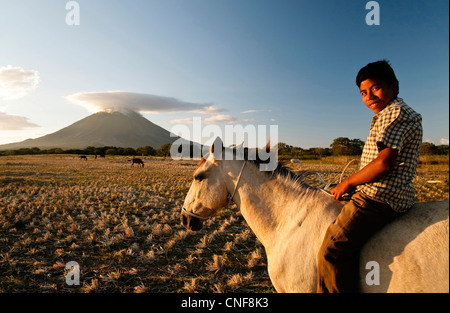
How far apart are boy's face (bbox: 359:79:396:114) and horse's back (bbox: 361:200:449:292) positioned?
1.10 meters

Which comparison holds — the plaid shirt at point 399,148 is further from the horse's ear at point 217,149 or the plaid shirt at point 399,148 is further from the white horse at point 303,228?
the horse's ear at point 217,149

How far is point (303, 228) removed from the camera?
2.52 m

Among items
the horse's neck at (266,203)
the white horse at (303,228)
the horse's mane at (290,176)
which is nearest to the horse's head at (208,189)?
the white horse at (303,228)

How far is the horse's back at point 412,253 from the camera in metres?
1.87

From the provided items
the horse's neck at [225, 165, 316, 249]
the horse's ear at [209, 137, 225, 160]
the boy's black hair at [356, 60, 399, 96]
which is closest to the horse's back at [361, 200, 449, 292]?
the horse's neck at [225, 165, 316, 249]

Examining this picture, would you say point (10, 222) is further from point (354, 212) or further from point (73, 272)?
point (354, 212)

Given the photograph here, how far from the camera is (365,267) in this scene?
213cm

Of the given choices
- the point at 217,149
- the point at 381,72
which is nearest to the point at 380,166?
the point at 381,72

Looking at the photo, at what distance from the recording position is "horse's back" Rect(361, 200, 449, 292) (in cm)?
187

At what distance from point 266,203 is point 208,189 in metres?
0.84

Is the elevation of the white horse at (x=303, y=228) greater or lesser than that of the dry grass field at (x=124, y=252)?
greater

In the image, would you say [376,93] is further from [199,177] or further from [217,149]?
[199,177]

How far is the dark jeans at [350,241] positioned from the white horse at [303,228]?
0.31 ft

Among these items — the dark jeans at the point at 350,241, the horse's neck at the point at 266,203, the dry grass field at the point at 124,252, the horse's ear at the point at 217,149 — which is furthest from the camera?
the dry grass field at the point at 124,252
